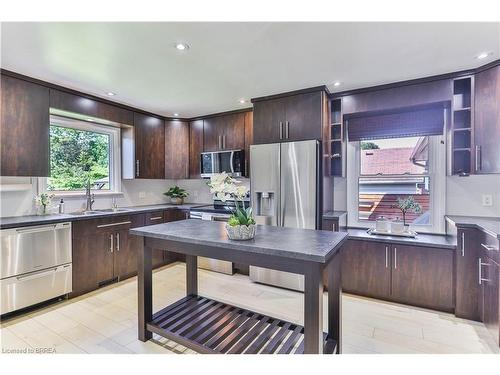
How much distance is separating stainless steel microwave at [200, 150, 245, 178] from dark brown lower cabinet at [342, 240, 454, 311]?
6.25 feet

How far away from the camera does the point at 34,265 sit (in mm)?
2541

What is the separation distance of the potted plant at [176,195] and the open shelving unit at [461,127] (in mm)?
3989

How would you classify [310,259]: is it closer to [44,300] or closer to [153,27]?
[153,27]

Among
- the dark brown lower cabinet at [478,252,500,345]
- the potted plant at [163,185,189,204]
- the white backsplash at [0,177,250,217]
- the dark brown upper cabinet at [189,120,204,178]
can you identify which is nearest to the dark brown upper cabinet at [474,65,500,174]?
the dark brown lower cabinet at [478,252,500,345]

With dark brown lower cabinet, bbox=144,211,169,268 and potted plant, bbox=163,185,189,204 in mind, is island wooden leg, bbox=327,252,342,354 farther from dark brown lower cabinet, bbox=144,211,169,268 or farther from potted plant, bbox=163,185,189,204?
potted plant, bbox=163,185,189,204

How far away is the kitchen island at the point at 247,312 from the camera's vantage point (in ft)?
4.64

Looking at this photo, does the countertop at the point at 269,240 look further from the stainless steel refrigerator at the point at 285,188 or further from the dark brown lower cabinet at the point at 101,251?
the dark brown lower cabinet at the point at 101,251

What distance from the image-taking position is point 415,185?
3.13 meters

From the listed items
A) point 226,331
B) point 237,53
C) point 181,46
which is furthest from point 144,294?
point 237,53

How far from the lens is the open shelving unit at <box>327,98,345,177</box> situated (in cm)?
328

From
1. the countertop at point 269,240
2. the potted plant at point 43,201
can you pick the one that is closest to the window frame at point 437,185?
the countertop at point 269,240

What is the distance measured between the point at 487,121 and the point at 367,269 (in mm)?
1884
